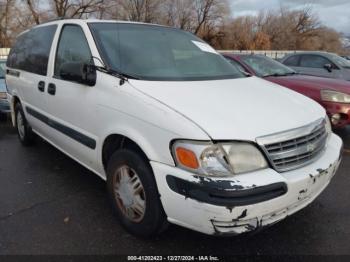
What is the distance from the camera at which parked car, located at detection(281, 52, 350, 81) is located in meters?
9.60

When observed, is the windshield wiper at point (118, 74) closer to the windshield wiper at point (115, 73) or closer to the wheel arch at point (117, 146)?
the windshield wiper at point (115, 73)

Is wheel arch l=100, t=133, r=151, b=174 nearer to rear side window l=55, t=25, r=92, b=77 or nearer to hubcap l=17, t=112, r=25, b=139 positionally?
rear side window l=55, t=25, r=92, b=77

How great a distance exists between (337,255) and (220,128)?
1333mm

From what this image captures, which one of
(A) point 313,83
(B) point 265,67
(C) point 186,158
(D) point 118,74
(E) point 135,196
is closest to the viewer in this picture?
(C) point 186,158

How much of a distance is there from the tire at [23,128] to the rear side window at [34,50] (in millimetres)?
648

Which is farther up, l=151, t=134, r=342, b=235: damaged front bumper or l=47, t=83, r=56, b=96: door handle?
l=47, t=83, r=56, b=96: door handle

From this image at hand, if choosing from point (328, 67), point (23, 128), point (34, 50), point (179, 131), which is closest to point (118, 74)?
point (179, 131)

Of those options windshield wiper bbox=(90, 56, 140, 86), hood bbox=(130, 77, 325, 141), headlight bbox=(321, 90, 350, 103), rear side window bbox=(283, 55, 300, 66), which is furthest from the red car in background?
rear side window bbox=(283, 55, 300, 66)

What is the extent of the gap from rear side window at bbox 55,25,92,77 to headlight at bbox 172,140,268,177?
1.53 meters

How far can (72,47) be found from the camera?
384 centimetres

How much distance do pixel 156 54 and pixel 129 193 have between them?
1.35 meters

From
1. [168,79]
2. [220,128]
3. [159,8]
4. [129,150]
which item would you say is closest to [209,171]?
[220,128]

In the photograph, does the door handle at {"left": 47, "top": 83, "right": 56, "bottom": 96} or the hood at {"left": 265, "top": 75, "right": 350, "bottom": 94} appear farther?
the hood at {"left": 265, "top": 75, "right": 350, "bottom": 94}

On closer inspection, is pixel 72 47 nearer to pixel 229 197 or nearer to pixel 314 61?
pixel 229 197
